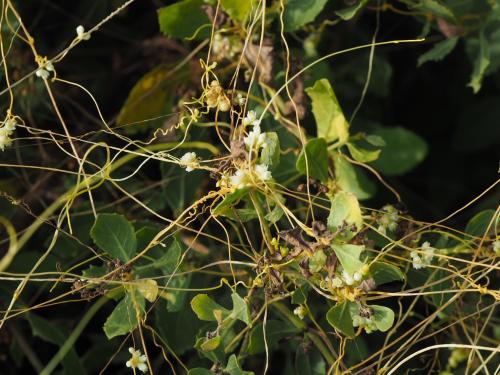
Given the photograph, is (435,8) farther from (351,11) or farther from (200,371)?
(200,371)

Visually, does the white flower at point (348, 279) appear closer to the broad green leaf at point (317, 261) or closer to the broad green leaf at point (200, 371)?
the broad green leaf at point (317, 261)

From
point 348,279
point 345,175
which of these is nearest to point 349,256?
point 348,279

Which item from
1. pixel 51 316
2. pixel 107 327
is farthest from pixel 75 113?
pixel 107 327

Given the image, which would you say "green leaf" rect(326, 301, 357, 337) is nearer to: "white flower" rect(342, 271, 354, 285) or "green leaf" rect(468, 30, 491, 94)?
"white flower" rect(342, 271, 354, 285)

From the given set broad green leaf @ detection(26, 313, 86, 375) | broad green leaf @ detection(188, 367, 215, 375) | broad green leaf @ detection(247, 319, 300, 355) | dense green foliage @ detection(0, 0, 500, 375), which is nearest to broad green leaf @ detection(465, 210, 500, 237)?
dense green foliage @ detection(0, 0, 500, 375)

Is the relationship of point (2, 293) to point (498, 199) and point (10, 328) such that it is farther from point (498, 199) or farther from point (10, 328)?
point (498, 199)
